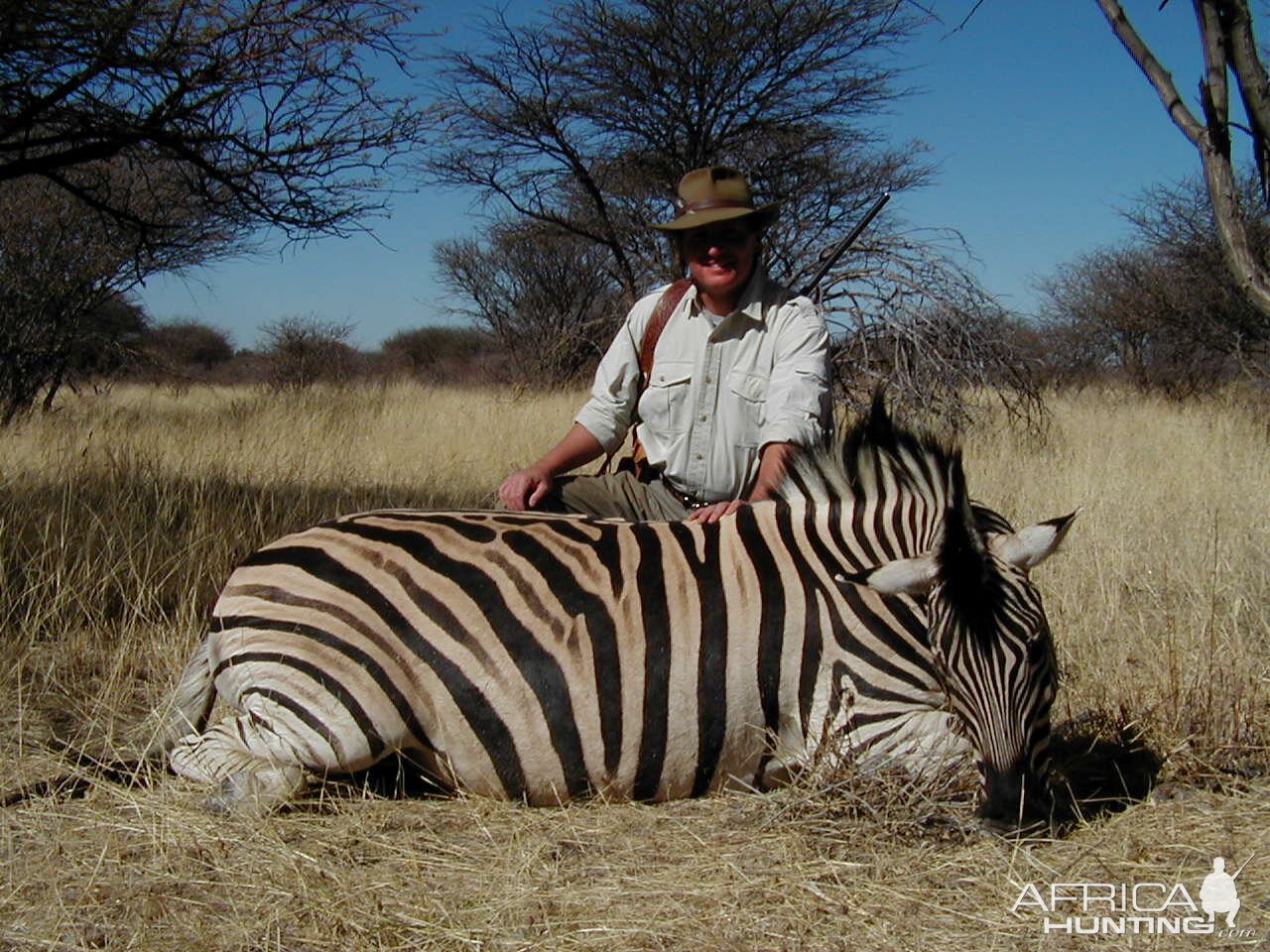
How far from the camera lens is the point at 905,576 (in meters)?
2.43

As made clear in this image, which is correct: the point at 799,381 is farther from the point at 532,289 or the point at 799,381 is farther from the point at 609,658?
the point at 532,289

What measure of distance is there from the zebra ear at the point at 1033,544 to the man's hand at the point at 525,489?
1733mm

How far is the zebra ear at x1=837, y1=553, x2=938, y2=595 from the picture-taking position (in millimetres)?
2416

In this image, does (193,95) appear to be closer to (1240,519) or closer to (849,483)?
(849,483)

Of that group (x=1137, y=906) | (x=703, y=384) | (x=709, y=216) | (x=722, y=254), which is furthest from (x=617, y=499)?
(x=1137, y=906)

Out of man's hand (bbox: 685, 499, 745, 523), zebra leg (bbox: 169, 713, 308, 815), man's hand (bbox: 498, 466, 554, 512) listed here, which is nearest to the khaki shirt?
man's hand (bbox: 498, 466, 554, 512)

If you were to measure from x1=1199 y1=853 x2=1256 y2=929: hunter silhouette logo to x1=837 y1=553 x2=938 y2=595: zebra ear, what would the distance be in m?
0.82

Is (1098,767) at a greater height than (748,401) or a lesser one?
lesser

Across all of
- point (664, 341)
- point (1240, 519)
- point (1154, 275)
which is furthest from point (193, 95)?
point (1154, 275)

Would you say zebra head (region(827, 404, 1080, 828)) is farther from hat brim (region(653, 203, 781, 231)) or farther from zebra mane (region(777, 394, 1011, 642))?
hat brim (region(653, 203, 781, 231))

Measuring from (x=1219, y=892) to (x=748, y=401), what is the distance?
2137mm

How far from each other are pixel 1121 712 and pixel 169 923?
2.51m

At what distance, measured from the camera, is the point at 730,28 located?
1266 centimetres

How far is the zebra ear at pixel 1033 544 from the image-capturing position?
2412 mm
